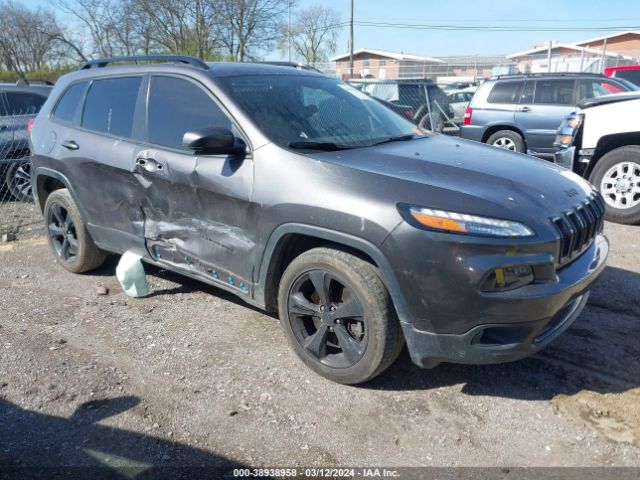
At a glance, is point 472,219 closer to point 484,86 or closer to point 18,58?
point 484,86

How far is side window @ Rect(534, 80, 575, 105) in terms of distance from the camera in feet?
33.4

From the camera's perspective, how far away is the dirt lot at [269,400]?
2693mm

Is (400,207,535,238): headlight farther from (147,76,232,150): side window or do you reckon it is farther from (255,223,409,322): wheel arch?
(147,76,232,150): side window

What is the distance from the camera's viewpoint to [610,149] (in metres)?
6.68

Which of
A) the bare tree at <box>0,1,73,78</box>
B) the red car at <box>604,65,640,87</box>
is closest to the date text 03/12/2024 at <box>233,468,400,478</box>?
the red car at <box>604,65,640,87</box>

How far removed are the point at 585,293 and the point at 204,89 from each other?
8.69 ft

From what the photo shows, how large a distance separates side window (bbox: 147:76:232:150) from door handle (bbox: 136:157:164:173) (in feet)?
0.45

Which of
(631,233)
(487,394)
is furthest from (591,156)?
(487,394)

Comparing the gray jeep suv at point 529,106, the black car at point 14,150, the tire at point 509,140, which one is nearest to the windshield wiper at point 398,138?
the black car at point 14,150

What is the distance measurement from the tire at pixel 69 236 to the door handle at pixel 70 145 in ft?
1.46

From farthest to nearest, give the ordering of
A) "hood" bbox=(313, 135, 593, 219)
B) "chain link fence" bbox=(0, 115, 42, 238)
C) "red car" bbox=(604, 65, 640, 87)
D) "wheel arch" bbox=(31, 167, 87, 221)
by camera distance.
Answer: "red car" bbox=(604, 65, 640, 87)
"chain link fence" bbox=(0, 115, 42, 238)
"wheel arch" bbox=(31, 167, 87, 221)
"hood" bbox=(313, 135, 593, 219)

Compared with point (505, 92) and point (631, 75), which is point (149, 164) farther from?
point (631, 75)

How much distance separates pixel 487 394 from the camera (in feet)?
10.3

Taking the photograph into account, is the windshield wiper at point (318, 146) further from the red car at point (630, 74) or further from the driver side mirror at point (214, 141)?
the red car at point (630, 74)
